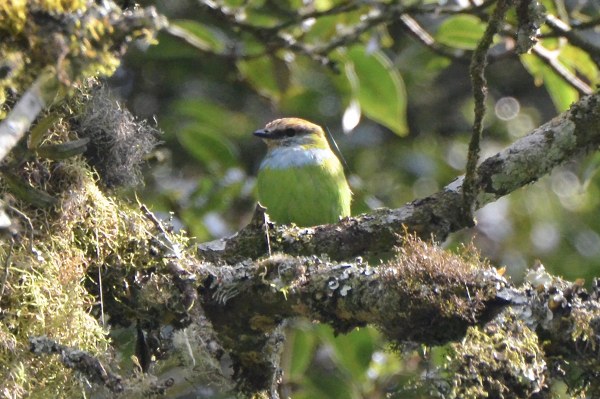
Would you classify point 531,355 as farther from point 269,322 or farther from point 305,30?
point 305,30

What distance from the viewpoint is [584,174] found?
14.2 ft

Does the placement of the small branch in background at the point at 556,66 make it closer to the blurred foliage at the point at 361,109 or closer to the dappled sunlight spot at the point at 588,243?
the blurred foliage at the point at 361,109

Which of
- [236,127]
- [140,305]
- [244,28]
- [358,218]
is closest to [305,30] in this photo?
[244,28]

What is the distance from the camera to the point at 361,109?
5.23 m

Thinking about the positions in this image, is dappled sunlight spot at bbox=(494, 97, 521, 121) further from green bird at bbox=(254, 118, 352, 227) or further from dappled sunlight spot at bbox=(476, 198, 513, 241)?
green bird at bbox=(254, 118, 352, 227)

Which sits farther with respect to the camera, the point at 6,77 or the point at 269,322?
the point at 269,322

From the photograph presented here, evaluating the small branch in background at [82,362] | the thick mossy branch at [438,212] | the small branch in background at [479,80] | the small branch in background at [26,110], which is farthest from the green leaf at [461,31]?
the small branch in background at [26,110]

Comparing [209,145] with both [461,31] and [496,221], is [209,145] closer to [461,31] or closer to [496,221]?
[461,31]

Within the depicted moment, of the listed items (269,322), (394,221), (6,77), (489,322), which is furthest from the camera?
(394,221)

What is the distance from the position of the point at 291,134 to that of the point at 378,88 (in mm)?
793

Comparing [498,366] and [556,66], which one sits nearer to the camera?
[498,366]

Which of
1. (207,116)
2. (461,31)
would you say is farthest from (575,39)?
(207,116)

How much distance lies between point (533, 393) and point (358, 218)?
133 cm

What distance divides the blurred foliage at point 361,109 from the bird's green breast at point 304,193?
0.15 m
